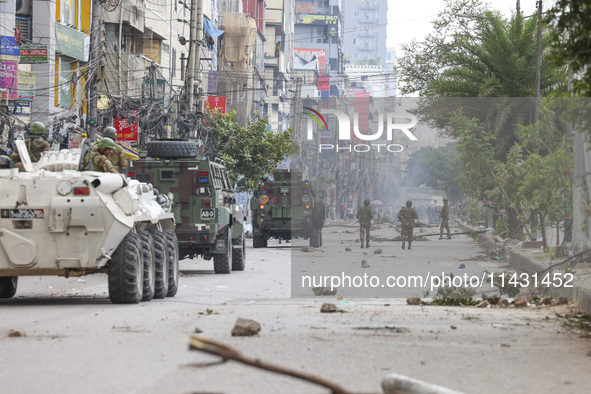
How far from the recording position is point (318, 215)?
1667 cm

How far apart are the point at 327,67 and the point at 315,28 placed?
8.47 m

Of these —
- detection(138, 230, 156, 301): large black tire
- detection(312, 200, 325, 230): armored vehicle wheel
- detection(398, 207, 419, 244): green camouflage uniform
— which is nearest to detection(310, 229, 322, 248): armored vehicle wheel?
detection(312, 200, 325, 230): armored vehicle wheel

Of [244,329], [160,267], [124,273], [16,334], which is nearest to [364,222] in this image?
[160,267]

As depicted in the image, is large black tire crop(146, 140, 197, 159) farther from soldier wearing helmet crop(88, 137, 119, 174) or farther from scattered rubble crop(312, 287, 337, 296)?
soldier wearing helmet crop(88, 137, 119, 174)

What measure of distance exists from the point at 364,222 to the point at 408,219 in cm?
A: 83

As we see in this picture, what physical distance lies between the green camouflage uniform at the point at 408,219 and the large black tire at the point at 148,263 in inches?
149

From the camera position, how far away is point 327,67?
541 feet

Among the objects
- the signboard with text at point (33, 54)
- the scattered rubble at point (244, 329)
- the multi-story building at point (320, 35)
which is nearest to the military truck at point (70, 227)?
the scattered rubble at point (244, 329)

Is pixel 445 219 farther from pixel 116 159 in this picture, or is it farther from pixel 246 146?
pixel 246 146

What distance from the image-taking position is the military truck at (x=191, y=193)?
20.1 metres

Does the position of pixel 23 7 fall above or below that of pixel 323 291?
above

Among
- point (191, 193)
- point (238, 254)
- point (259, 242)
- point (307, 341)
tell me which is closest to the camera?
point (307, 341)

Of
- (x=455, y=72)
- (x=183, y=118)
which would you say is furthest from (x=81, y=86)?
(x=455, y=72)

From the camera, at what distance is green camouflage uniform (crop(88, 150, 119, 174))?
1345 cm
